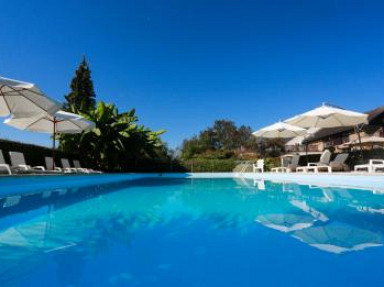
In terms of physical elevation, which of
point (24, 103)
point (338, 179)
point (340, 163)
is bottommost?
point (338, 179)

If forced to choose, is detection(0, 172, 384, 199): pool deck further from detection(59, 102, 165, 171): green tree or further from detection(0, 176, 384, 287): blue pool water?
detection(59, 102, 165, 171): green tree

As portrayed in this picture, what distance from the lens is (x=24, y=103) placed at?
29.8 feet

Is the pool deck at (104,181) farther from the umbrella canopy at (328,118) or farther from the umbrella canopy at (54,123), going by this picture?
the umbrella canopy at (328,118)

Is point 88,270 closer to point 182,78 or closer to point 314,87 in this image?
point 182,78

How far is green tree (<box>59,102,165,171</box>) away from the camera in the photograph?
60.4ft

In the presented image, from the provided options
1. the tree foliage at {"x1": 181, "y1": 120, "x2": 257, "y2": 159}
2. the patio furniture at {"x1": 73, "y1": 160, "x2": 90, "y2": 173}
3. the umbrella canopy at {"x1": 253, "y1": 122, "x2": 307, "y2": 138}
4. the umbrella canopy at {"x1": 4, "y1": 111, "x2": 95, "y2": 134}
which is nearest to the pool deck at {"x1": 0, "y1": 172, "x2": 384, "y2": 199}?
the patio furniture at {"x1": 73, "y1": 160, "x2": 90, "y2": 173}

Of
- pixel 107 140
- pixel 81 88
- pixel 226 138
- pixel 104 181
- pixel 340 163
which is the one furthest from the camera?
pixel 226 138

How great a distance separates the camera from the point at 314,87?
90.9ft

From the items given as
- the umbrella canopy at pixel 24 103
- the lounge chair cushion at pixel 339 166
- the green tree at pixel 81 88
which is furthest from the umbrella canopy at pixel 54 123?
the green tree at pixel 81 88

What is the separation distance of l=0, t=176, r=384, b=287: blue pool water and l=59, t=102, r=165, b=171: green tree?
43.5 feet

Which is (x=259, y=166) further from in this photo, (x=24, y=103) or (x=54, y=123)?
(x=24, y=103)

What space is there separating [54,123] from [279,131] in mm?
13006

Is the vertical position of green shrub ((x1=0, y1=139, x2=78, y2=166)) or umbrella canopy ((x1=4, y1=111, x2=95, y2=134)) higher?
umbrella canopy ((x1=4, y1=111, x2=95, y2=134))

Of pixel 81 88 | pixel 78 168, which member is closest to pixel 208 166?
pixel 78 168
